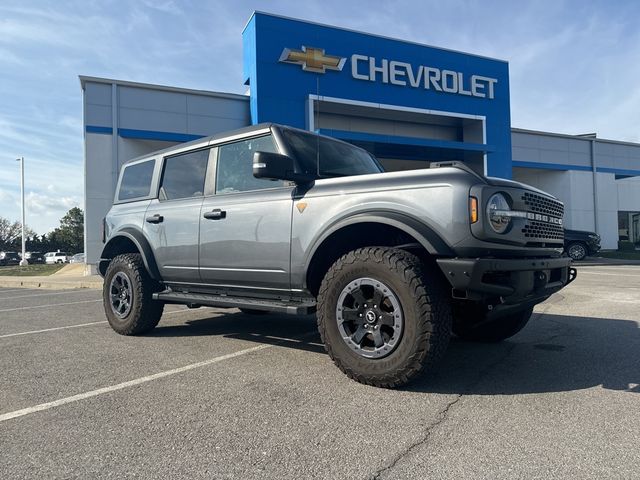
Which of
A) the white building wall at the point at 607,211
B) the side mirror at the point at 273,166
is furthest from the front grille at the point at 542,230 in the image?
the white building wall at the point at 607,211

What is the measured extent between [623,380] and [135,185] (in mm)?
5628

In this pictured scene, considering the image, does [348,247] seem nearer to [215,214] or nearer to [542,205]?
[215,214]

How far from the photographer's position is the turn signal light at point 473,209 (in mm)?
3283

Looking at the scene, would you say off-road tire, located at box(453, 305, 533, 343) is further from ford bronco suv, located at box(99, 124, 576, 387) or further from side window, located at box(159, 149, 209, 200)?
side window, located at box(159, 149, 209, 200)

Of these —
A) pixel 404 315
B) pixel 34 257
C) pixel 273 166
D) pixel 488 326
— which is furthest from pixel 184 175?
pixel 34 257

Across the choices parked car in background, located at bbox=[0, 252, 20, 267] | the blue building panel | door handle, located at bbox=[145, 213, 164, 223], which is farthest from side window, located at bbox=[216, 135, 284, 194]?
parked car in background, located at bbox=[0, 252, 20, 267]

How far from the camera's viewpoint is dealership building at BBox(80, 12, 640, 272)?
17.4m

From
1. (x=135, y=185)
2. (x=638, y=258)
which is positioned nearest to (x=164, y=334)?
(x=135, y=185)

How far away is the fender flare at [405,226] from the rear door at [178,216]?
6.05ft

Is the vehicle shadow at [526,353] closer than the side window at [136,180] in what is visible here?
Yes

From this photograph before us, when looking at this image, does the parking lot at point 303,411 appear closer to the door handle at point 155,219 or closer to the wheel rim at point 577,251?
the door handle at point 155,219

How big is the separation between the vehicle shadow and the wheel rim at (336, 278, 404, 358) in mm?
374

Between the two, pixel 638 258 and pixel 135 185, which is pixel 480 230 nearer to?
pixel 135 185

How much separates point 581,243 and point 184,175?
1867 centimetres
